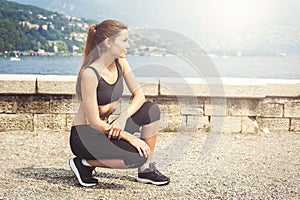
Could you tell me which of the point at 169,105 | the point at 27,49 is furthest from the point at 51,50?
the point at 169,105

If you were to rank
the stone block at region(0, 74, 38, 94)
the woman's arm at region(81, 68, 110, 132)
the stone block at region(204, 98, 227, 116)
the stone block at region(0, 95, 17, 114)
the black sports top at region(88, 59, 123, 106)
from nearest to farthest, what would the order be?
the woman's arm at region(81, 68, 110, 132), the black sports top at region(88, 59, 123, 106), the stone block at region(0, 74, 38, 94), the stone block at region(0, 95, 17, 114), the stone block at region(204, 98, 227, 116)

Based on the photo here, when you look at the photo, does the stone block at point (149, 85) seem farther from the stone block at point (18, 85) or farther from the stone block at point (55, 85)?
the stone block at point (18, 85)

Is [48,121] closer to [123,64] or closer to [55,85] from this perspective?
[55,85]

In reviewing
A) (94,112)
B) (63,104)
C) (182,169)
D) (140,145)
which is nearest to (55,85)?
(63,104)

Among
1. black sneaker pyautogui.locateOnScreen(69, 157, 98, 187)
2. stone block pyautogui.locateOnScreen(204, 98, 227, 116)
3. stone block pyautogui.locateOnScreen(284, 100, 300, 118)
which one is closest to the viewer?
black sneaker pyautogui.locateOnScreen(69, 157, 98, 187)

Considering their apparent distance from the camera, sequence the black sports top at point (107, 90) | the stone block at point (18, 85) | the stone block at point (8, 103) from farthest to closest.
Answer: the stone block at point (8, 103) < the stone block at point (18, 85) < the black sports top at point (107, 90)

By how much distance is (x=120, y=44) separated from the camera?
132 inches

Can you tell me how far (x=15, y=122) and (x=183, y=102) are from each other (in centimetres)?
219

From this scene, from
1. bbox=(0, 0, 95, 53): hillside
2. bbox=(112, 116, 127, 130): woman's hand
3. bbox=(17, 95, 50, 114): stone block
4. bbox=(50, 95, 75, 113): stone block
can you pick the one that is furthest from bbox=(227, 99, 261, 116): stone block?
bbox=(0, 0, 95, 53): hillside

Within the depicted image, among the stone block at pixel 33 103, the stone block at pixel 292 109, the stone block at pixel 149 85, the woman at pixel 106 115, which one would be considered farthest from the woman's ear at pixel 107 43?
the stone block at pixel 292 109

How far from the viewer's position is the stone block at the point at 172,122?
588 centimetres

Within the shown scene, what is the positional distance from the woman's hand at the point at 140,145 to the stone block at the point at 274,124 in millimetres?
3078

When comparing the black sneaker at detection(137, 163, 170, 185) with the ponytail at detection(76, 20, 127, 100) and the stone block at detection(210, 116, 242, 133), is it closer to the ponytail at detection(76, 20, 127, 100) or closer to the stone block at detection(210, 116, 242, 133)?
the ponytail at detection(76, 20, 127, 100)

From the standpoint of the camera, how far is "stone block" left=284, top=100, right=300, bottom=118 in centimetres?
598
